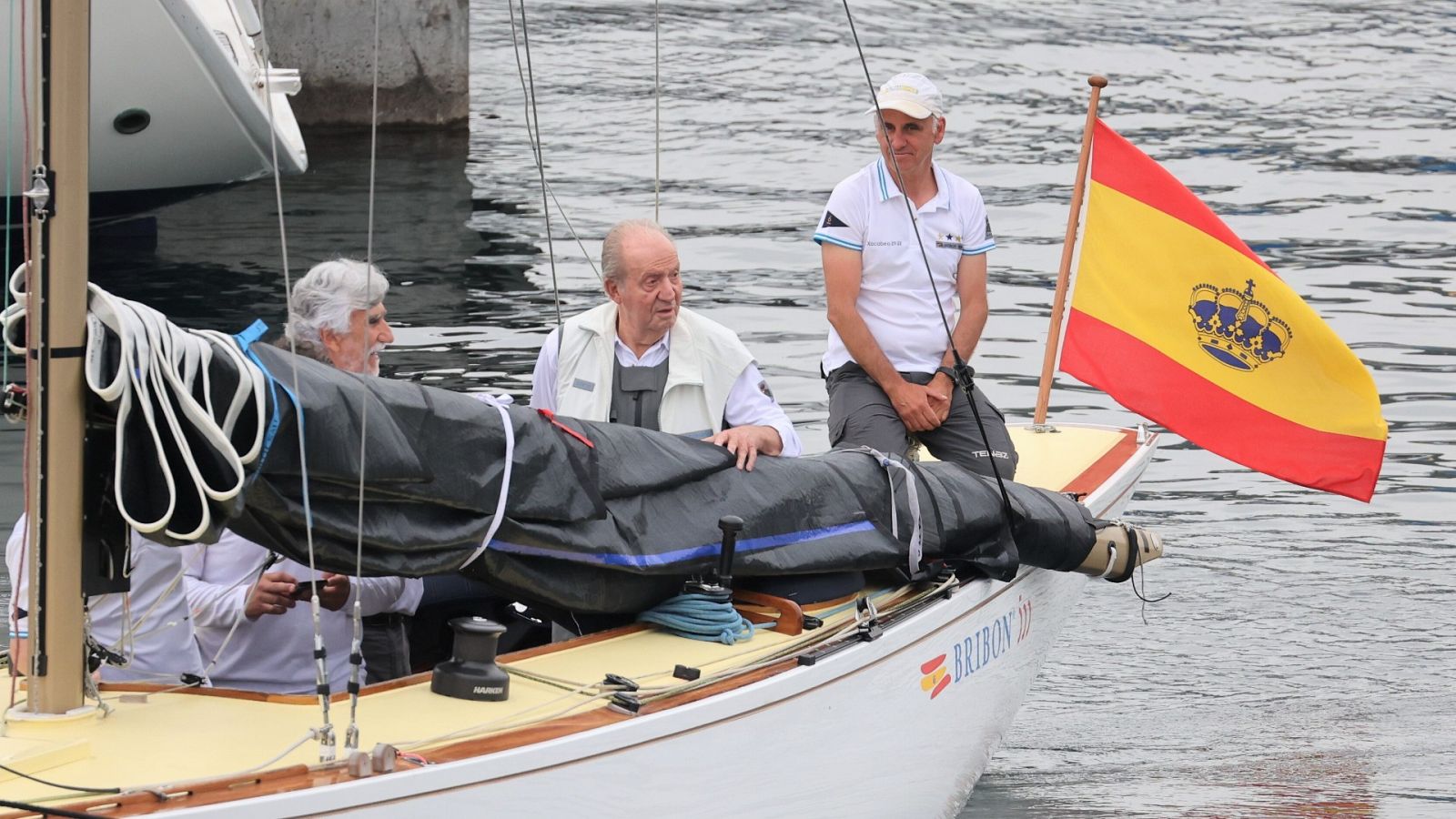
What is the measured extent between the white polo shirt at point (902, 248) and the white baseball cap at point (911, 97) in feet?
0.80

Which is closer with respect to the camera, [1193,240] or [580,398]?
[580,398]

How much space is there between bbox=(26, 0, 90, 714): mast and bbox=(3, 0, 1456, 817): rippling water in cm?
314

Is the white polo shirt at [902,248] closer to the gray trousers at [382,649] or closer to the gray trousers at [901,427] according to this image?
the gray trousers at [901,427]

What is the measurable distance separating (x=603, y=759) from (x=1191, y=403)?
12.3ft

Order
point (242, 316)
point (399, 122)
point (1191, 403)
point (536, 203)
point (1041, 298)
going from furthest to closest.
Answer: point (399, 122), point (536, 203), point (1041, 298), point (242, 316), point (1191, 403)

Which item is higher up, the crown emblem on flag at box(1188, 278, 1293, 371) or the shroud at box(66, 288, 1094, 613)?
the crown emblem on flag at box(1188, 278, 1293, 371)

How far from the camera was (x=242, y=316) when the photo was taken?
11.2 m

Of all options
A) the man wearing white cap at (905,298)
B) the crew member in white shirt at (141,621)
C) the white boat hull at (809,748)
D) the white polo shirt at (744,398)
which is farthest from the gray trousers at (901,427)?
the crew member in white shirt at (141,621)

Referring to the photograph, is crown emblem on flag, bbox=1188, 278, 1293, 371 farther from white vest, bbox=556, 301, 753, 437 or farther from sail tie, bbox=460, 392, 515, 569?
sail tie, bbox=460, 392, 515, 569

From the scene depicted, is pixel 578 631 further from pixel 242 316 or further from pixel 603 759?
pixel 242 316

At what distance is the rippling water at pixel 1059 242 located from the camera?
21.4 feet

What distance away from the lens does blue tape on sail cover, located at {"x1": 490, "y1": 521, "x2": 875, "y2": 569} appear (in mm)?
3910

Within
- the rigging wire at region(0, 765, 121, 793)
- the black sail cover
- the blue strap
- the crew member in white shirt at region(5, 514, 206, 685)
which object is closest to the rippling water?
the black sail cover

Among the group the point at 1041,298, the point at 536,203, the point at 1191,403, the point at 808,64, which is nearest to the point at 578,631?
the point at 1191,403
